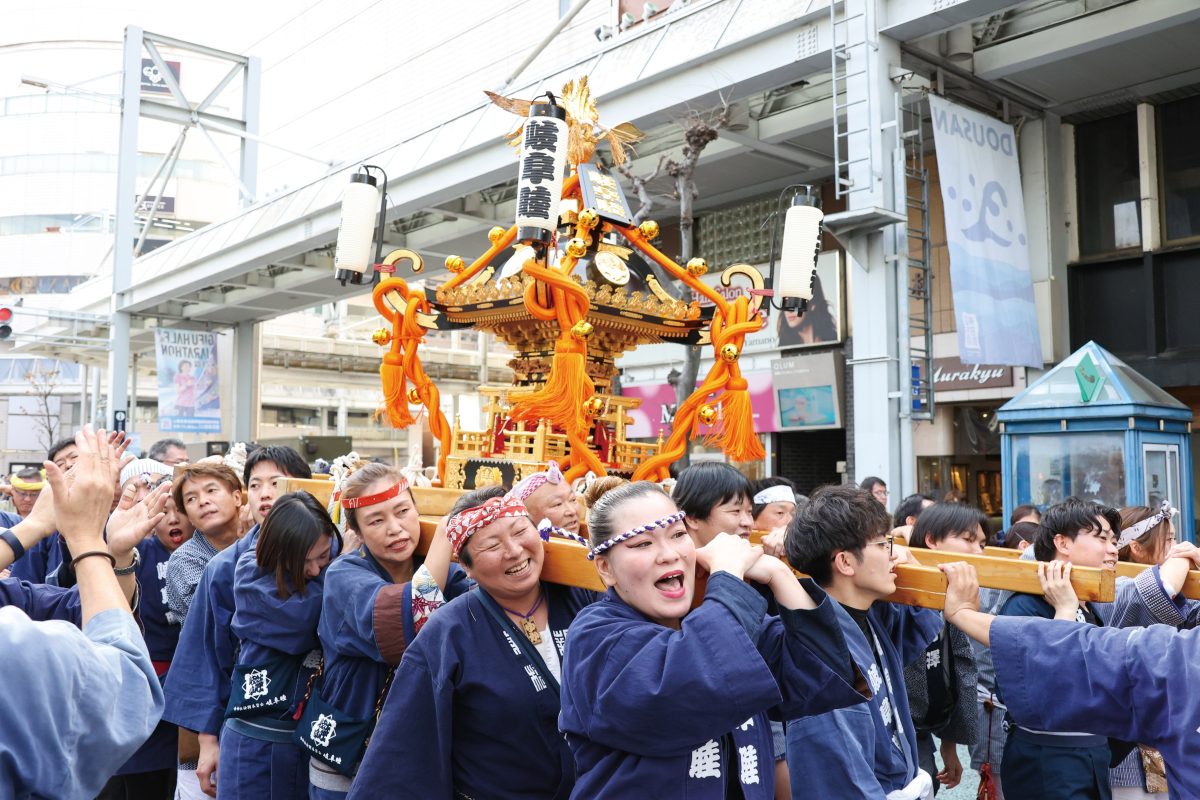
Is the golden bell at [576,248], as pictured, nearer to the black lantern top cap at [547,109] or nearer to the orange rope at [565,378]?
the orange rope at [565,378]

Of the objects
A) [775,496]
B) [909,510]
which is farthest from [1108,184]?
[775,496]

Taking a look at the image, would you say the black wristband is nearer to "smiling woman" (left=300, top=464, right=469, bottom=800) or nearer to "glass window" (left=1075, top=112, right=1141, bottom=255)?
"smiling woman" (left=300, top=464, right=469, bottom=800)

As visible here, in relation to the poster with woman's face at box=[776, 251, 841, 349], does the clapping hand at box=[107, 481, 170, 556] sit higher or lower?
lower

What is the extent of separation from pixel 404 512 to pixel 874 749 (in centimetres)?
148

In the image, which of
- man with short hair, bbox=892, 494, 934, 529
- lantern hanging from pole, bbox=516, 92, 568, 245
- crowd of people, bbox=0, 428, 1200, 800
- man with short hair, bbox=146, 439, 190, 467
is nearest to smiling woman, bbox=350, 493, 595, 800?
crowd of people, bbox=0, 428, 1200, 800

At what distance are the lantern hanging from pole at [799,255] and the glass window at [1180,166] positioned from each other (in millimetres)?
6882

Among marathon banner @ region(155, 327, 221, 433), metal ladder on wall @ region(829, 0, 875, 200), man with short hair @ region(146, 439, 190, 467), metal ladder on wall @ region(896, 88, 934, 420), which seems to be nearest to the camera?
man with short hair @ region(146, 439, 190, 467)

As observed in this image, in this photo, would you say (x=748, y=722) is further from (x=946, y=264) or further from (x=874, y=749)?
(x=946, y=264)

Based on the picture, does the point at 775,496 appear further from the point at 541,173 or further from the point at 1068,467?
the point at 1068,467

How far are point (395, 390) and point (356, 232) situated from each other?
950 mm

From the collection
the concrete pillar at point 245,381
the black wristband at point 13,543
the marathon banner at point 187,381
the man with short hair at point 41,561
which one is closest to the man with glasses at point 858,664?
the black wristband at point 13,543

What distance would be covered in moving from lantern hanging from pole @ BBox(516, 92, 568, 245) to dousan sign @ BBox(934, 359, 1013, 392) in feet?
24.9

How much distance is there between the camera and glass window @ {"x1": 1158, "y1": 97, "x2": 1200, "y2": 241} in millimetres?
10000

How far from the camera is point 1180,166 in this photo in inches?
397
